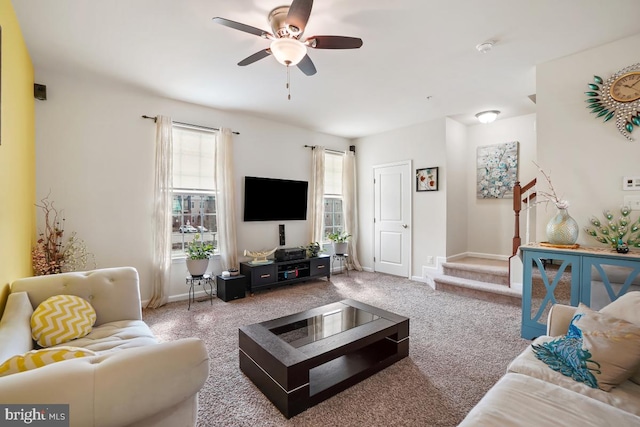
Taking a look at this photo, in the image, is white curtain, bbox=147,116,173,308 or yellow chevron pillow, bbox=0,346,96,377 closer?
yellow chevron pillow, bbox=0,346,96,377

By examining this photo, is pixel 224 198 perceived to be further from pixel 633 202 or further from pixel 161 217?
pixel 633 202

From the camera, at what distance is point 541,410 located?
3.82ft

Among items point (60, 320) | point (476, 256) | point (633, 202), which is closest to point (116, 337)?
point (60, 320)

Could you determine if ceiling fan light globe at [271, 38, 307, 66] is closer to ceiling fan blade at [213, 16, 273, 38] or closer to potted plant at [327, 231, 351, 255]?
ceiling fan blade at [213, 16, 273, 38]

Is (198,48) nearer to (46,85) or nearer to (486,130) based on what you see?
(46,85)

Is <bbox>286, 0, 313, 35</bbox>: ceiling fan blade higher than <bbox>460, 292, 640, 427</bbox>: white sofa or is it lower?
higher

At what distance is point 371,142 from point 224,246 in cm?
359

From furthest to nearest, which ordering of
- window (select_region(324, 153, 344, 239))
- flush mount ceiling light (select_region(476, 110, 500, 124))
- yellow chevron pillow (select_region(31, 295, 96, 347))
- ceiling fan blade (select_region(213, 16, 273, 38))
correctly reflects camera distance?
window (select_region(324, 153, 344, 239))
flush mount ceiling light (select_region(476, 110, 500, 124))
ceiling fan blade (select_region(213, 16, 273, 38))
yellow chevron pillow (select_region(31, 295, 96, 347))

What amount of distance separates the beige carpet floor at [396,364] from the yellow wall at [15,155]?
1.40 meters

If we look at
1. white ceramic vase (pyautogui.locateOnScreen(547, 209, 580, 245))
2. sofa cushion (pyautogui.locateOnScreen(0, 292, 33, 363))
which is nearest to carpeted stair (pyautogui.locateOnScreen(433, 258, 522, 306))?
white ceramic vase (pyautogui.locateOnScreen(547, 209, 580, 245))

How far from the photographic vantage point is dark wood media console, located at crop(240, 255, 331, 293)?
425 cm

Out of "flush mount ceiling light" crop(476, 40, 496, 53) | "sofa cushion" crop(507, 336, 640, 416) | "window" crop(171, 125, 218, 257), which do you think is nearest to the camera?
"sofa cushion" crop(507, 336, 640, 416)

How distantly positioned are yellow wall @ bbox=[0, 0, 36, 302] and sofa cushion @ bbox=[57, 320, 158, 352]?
604 millimetres

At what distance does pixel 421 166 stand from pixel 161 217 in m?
4.25
